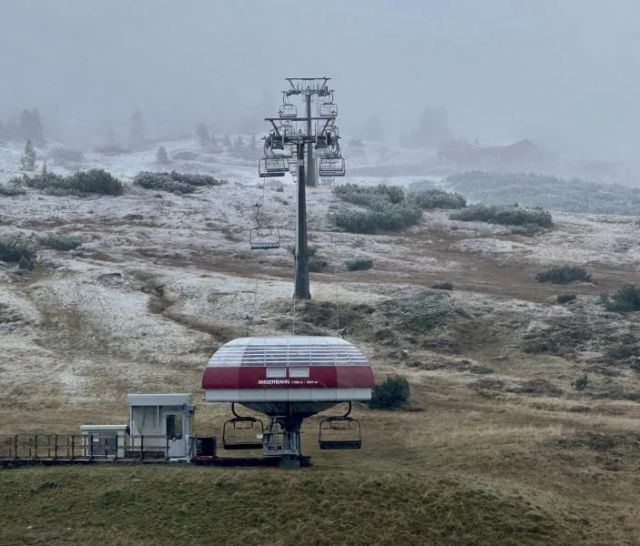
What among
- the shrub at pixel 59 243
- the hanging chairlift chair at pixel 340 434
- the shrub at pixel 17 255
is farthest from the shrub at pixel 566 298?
the shrub at pixel 59 243

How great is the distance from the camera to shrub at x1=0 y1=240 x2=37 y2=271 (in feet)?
283

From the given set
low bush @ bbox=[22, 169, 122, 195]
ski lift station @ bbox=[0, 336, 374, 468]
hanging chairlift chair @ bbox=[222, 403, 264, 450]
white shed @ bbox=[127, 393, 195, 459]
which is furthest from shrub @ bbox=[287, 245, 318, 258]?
ski lift station @ bbox=[0, 336, 374, 468]

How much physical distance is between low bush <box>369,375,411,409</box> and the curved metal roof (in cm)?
1266

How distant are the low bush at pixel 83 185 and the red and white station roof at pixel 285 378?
3136 inches

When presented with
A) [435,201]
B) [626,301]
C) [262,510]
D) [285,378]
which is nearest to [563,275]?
[626,301]

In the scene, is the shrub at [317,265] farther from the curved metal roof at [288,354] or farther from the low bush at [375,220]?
the curved metal roof at [288,354]

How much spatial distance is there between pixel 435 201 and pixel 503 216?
14.1 metres

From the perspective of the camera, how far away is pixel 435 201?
132500 millimetres

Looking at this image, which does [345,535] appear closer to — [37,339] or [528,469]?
[528,469]

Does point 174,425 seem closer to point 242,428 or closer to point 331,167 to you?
point 242,428

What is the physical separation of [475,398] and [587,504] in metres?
18.3

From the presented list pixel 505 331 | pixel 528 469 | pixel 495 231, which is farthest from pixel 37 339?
pixel 495 231

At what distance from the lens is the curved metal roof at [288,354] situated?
43.0 meters

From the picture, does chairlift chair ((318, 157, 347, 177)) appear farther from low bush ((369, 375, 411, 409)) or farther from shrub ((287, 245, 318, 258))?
shrub ((287, 245, 318, 258))
